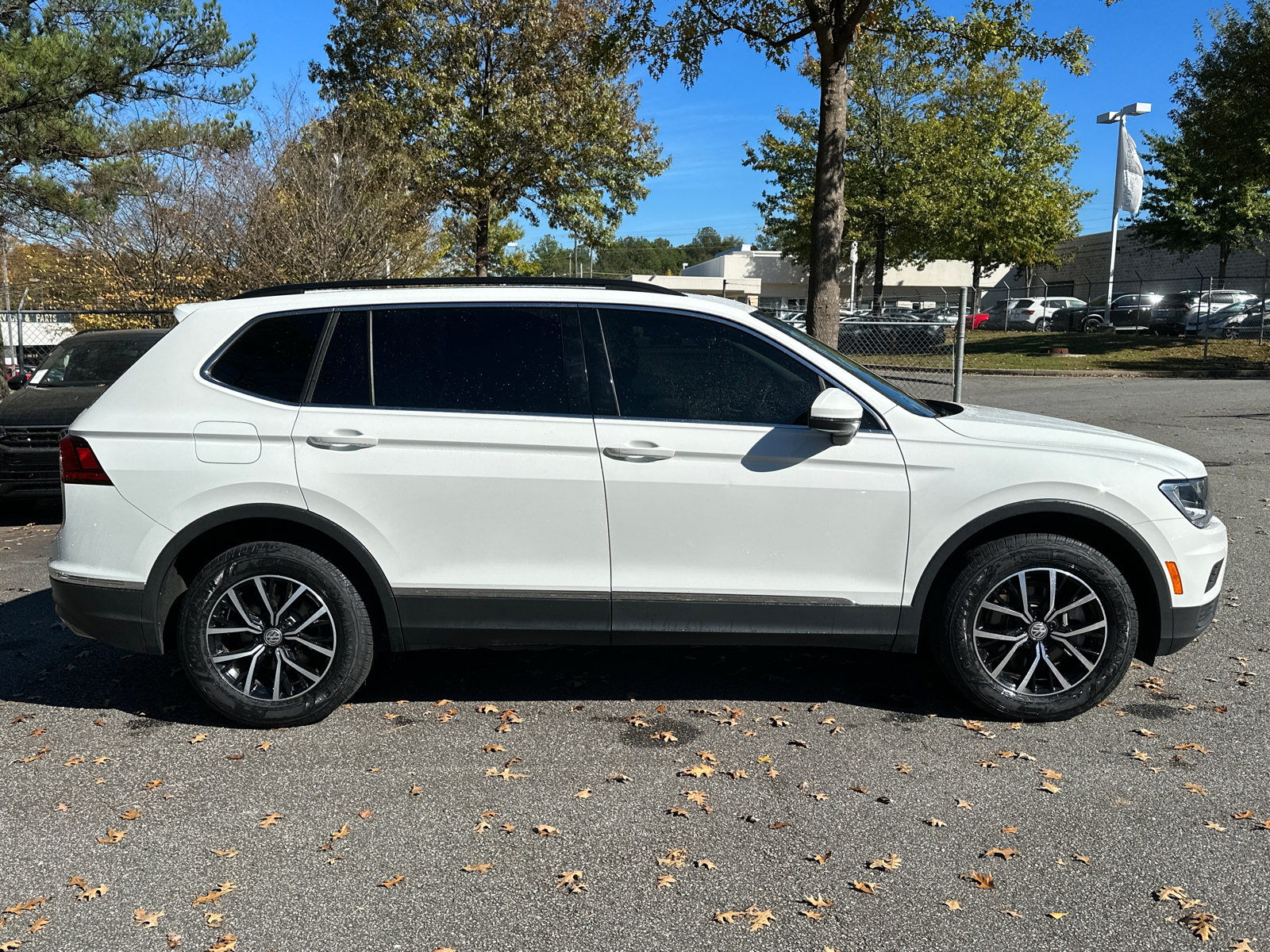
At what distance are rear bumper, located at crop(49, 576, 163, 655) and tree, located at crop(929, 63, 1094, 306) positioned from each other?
37688mm

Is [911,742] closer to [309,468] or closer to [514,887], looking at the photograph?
[514,887]

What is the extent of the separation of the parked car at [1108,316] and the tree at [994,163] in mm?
3159

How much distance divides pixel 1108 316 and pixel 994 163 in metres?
7.38

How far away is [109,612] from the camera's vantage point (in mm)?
4344

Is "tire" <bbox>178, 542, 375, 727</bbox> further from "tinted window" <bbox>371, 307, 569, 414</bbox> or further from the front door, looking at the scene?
the front door

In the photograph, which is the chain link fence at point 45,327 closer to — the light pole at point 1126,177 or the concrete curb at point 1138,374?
the concrete curb at point 1138,374

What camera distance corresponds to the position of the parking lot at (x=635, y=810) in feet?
9.86

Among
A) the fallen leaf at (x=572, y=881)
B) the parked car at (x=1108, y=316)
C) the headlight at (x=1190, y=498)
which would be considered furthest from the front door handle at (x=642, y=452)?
the parked car at (x=1108, y=316)

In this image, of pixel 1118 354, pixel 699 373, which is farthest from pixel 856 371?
pixel 1118 354

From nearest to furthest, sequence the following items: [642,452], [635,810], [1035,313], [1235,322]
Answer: [635,810] < [642,452] < [1235,322] < [1035,313]

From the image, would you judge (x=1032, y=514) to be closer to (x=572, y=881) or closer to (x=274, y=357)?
(x=572, y=881)

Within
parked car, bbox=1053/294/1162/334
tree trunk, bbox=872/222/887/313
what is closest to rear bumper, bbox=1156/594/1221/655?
tree trunk, bbox=872/222/887/313

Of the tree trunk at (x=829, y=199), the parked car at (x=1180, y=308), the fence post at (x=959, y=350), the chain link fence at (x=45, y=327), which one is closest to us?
the fence post at (x=959, y=350)

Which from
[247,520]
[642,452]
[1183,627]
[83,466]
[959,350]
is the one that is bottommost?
[1183,627]
